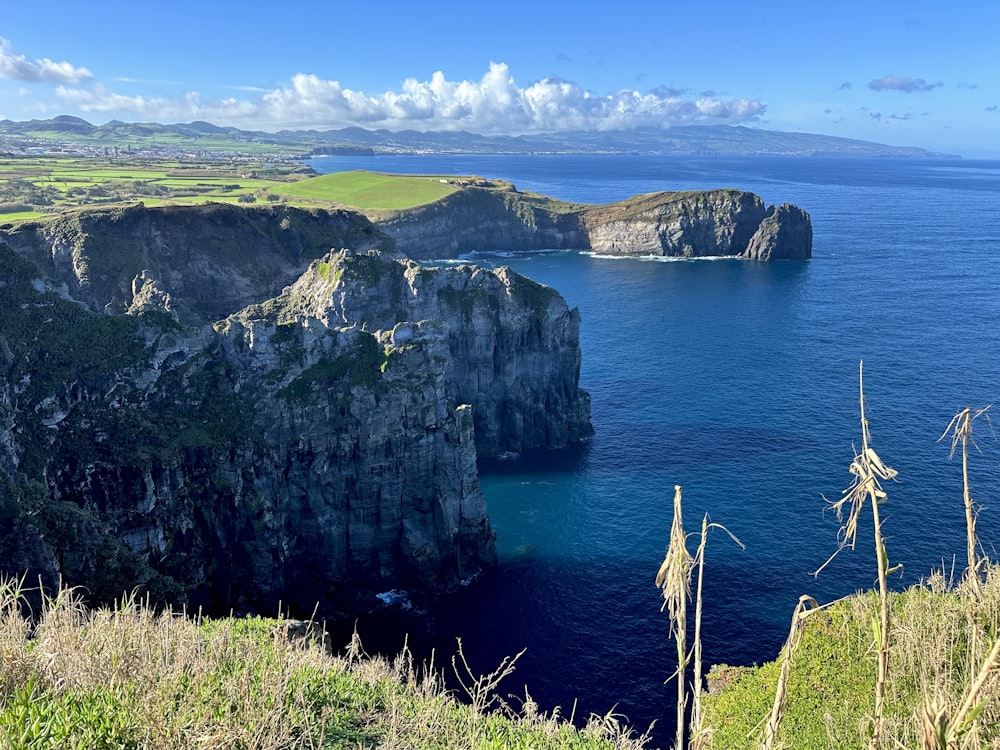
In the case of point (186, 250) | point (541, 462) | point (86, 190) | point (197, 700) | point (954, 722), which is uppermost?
point (86, 190)

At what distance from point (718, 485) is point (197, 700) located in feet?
229

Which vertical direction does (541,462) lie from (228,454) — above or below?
below

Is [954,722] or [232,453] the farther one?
[232,453]

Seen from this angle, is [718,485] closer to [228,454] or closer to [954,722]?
[228,454]

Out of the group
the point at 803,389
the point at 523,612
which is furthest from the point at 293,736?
the point at 803,389

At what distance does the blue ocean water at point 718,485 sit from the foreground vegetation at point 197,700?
61.9 feet

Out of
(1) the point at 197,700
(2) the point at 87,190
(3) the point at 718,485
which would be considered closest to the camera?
(1) the point at 197,700

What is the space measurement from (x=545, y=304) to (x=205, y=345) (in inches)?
1929

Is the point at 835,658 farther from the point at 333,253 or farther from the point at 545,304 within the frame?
the point at 333,253

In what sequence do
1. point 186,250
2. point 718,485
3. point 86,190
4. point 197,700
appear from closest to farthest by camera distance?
point 197,700 → point 718,485 → point 186,250 → point 86,190

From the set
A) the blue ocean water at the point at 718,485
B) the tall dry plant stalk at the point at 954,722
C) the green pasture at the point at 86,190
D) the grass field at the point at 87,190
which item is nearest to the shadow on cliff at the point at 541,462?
the blue ocean water at the point at 718,485

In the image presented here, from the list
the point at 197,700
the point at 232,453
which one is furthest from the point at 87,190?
the point at 197,700

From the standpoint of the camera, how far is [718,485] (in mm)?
83250

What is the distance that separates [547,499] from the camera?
Result: 8694cm
